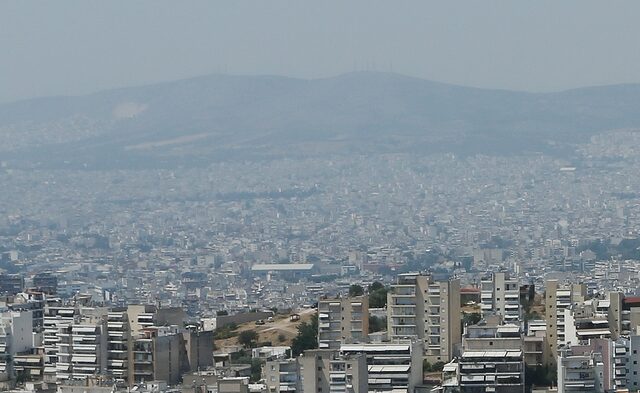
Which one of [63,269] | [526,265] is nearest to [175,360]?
[526,265]

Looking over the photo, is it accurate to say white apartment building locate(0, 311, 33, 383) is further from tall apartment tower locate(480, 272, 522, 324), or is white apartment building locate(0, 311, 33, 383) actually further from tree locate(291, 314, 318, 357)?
tall apartment tower locate(480, 272, 522, 324)

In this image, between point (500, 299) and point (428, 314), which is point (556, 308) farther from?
point (500, 299)

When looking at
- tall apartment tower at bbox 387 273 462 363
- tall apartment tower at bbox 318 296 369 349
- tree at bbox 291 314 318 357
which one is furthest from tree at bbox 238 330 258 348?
tall apartment tower at bbox 387 273 462 363

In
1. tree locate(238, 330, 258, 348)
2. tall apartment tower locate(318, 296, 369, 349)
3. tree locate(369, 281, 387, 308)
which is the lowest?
tree locate(238, 330, 258, 348)

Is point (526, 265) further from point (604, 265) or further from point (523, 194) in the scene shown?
point (523, 194)

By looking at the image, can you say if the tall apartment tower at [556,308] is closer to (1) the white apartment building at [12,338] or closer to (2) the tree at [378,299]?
(2) the tree at [378,299]

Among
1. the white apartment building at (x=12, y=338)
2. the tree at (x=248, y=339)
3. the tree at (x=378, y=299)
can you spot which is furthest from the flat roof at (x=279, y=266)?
the white apartment building at (x=12, y=338)
